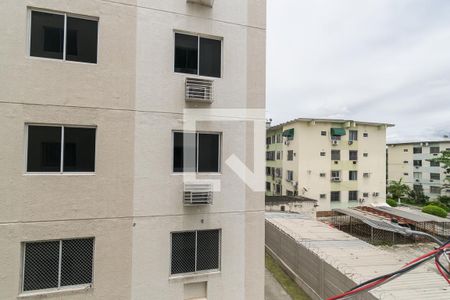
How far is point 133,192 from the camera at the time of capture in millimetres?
5195

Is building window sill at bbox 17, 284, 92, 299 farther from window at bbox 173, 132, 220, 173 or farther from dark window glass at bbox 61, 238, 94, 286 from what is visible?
window at bbox 173, 132, 220, 173

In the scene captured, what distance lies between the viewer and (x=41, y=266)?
4703 mm

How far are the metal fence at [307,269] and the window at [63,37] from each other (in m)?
9.85

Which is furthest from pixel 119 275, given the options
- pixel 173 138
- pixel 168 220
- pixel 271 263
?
pixel 271 263

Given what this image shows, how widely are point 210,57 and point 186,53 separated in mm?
596

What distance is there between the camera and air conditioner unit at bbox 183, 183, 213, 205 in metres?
5.39

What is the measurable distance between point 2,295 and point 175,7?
6.92 metres

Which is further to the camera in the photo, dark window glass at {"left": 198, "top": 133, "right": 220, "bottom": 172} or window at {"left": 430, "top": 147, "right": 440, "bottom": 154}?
window at {"left": 430, "top": 147, "right": 440, "bottom": 154}

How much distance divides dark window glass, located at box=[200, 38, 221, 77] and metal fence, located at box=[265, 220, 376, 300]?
7794 mm

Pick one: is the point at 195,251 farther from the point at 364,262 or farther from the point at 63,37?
the point at 364,262

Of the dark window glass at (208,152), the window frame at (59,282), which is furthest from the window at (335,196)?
the window frame at (59,282)

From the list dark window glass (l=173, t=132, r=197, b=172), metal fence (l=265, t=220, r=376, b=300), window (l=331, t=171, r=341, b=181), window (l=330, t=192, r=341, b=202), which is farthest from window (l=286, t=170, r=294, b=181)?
dark window glass (l=173, t=132, r=197, b=172)

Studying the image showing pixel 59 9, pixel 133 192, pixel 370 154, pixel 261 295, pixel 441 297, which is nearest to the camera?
pixel 59 9

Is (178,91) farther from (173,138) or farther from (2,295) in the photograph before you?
(2,295)
